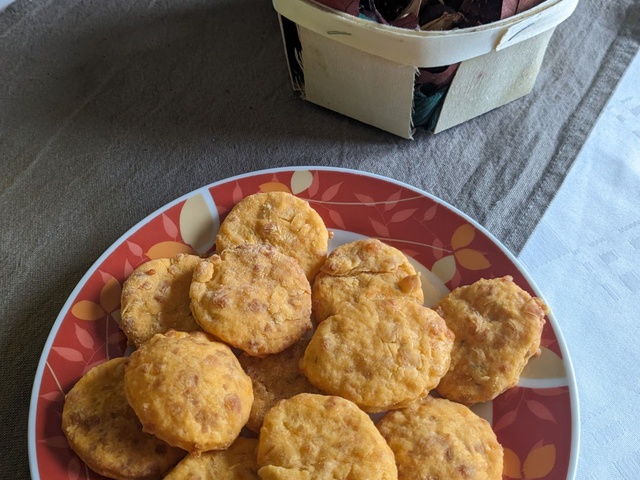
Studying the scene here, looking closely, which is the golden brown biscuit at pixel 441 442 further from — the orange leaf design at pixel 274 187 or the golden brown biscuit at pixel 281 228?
the orange leaf design at pixel 274 187

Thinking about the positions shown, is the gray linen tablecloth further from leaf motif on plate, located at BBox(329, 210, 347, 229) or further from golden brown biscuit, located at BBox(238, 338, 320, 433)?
golden brown biscuit, located at BBox(238, 338, 320, 433)

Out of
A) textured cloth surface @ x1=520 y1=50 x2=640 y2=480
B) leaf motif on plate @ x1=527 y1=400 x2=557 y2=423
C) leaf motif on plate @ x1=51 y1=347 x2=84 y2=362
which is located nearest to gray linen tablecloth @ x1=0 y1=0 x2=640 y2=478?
textured cloth surface @ x1=520 y1=50 x2=640 y2=480

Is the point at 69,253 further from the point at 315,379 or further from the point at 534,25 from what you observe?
the point at 534,25

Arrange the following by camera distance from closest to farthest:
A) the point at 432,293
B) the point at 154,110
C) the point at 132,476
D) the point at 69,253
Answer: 1. the point at 132,476
2. the point at 432,293
3. the point at 69,253
4. the point at 154,110

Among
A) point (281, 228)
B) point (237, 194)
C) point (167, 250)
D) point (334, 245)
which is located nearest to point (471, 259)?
point (334, 245)

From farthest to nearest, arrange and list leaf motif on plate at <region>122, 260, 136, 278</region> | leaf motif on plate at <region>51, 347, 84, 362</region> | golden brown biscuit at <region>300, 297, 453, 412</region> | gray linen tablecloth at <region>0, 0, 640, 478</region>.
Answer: gray linen tablecloth at <region>0, 0, 640, 478</region>
leaf motif on plate at <region>122, 260, 136, 278</region>
leaf motif on plate at <region>51, 347, 84, 362</region>
golden brown biscuit at <region>300, 297, 453, 412</region>

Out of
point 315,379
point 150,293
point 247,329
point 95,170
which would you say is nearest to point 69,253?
point 95,170

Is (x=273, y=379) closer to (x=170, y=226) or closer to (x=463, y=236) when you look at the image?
(x=170, y=226)
